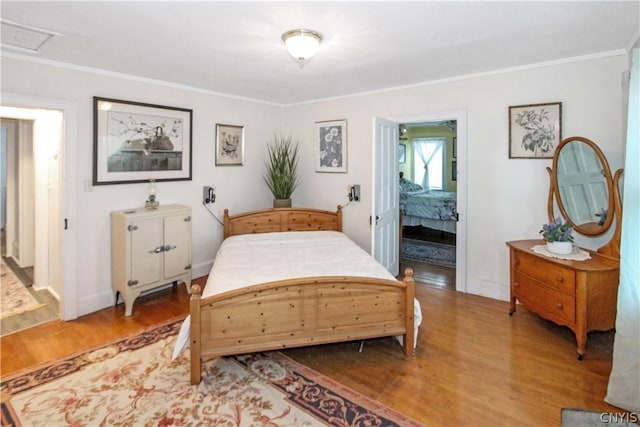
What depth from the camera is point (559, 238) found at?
9.40 feet

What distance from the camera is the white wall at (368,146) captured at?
10.1 ft

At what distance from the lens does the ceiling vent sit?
7.75ft

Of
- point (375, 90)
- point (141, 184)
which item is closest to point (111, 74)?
point (141, 184)

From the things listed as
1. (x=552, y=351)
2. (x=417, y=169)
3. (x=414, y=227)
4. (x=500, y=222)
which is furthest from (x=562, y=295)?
(x=417, y=169)

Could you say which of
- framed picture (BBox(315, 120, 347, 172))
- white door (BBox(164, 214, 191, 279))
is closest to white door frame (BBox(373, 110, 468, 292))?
framed picture (BBox(315, 120, 347, 172))

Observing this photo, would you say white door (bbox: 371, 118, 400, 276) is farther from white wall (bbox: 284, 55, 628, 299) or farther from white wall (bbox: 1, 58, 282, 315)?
white wall (bbox: 1, 58, 282, 315)

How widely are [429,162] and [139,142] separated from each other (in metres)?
7.44

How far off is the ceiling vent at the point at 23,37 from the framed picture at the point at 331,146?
3108mm

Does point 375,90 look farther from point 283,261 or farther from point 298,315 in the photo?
point 298,315

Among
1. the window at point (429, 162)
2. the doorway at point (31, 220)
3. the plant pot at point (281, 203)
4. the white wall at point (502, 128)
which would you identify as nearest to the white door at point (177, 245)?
the doorway at point (31, 220)

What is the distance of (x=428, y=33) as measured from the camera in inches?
98.0

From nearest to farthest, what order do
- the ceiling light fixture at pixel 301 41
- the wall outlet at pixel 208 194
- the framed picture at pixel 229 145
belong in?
the ceiling light fixture at pixel 301 41 → the wall outlet at pixel 208 194 → the framed picture at pixel 229 145

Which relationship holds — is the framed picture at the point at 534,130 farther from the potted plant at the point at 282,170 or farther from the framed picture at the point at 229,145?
the framed picture at the point at 229,145

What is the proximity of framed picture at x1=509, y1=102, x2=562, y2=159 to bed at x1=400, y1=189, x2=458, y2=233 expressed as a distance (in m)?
2.94
